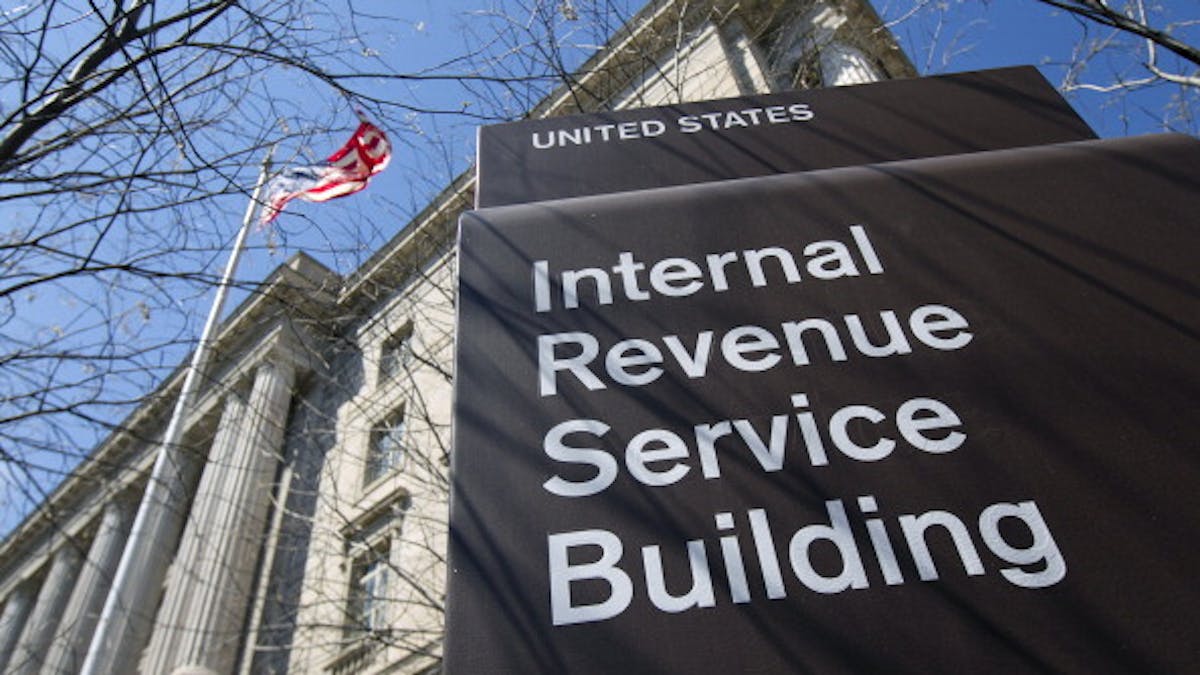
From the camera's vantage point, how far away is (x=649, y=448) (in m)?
1.19

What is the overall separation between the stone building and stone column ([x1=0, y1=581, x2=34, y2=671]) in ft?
0.44

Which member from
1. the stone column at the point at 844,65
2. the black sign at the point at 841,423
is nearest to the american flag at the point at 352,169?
the stone column at the point at 844,65

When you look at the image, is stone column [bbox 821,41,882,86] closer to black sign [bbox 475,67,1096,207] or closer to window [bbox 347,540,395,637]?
window [bbox 347,540,395,637]

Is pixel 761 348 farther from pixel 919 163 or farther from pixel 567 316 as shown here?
pixel 919 163

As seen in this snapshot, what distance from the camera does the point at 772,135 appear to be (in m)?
2.13

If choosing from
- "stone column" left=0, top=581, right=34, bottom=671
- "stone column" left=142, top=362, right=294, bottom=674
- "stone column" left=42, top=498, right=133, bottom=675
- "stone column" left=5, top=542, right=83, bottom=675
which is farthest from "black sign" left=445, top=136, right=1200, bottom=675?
"stone column" left=0, top=581, right=34, bottom=671

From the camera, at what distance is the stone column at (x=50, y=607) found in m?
21.7

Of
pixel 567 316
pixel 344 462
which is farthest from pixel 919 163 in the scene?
pixel 344 462

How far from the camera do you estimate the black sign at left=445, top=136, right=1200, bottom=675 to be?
3.23 ft

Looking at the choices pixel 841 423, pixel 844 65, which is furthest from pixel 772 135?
pixel 844 65

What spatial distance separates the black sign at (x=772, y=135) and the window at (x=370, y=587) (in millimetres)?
10608

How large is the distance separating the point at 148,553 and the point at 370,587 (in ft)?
19.0

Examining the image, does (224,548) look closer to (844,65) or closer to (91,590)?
(91,590)

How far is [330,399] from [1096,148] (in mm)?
20741
